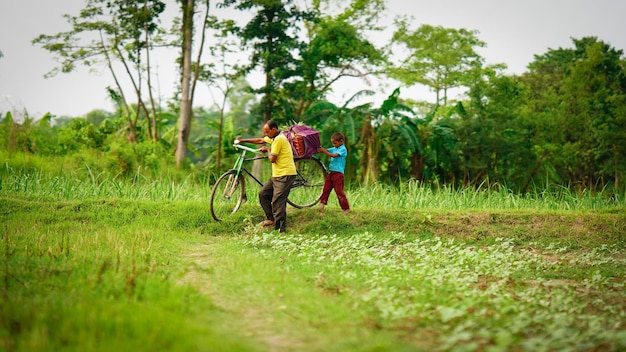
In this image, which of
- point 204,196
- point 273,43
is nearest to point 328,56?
point 273,43

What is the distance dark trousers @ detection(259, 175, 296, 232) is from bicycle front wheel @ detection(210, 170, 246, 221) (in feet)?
2.21

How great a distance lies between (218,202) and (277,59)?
1070 cm

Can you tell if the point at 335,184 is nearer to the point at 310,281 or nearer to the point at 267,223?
the point at 267,223

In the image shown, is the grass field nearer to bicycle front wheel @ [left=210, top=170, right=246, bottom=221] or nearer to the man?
bicycle front wheel @ [left=210, top=170, right=246, bottom=221]

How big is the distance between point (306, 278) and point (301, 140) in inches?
152

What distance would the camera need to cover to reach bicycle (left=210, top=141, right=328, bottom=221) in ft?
32.8

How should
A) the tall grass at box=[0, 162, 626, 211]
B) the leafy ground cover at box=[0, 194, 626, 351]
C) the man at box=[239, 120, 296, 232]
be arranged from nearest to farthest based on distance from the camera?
the leafy ground cover at box=[0, 194, 626, 351]
the man at box=[239, 120, 296, 232]
the tall grass at box=[0, 162, 626, 211]

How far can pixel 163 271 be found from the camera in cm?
635

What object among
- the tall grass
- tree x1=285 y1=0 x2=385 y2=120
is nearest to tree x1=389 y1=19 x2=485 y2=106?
tree x1=285 y1=0 x2=385 y2=120

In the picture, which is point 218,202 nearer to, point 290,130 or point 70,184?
point 290,130

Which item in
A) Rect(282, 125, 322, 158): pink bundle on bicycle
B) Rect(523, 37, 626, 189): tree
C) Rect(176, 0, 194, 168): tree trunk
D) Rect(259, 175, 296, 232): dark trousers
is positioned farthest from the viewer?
Rect(523, 37, 626, 189): tree

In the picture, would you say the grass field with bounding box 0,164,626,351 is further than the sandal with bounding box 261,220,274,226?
No

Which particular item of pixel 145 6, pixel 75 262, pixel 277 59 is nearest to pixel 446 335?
pixel 75 262

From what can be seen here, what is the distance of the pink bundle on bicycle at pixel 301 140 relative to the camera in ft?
32.6
